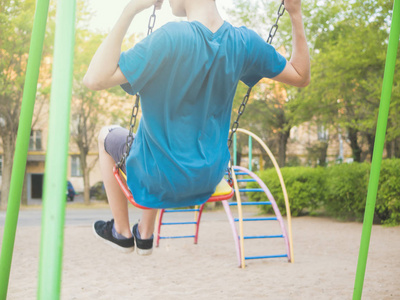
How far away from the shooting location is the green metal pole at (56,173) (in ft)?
3.05

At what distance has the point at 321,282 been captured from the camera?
4969mm

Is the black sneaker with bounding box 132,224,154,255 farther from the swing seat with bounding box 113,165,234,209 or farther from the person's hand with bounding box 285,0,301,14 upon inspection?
the person's hand with bounding box 285,0,301,14

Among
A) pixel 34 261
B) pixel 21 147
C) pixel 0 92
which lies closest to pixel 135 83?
pixel 21 147

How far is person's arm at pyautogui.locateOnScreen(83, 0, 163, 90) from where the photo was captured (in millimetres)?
1806

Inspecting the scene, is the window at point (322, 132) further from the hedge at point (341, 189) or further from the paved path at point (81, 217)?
the hedge at point (341, 189)

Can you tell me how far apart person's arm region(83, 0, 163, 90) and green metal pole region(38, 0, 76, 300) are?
743mm

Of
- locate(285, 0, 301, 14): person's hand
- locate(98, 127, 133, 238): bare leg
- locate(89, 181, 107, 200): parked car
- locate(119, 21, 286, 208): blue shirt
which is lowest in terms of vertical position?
locate(89, 181, 107, 200): parked car

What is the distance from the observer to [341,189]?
10.2 meters

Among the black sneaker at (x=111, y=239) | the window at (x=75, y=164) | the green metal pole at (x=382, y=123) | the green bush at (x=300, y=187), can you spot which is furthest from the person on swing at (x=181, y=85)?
the window at (x=75, y=164)

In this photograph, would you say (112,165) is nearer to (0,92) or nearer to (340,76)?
(340,76)

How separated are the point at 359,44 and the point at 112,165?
38.9ft

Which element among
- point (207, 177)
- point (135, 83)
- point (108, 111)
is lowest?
point (207, 177)

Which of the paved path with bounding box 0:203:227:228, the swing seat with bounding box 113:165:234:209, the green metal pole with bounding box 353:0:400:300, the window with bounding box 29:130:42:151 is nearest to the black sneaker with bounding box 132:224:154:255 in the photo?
the swing seat with bounding box 113:165:234:209

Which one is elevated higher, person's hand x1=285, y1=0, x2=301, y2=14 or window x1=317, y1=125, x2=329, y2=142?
window x1=317, y1=125, x2=329, y2=142
